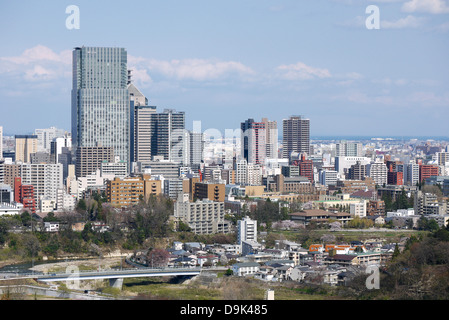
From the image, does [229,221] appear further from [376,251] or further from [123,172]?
[123,172]

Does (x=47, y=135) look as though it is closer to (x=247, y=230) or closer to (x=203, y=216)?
(x=203, y=216)

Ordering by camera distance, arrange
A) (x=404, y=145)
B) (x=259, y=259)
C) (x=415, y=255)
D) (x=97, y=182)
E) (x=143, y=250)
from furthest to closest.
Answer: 1. (x=404, y=145)
2. (x=97, y=182)
3. (x=143, y=250)
4. (x=259, y=259)
5. (x=415, y=255)

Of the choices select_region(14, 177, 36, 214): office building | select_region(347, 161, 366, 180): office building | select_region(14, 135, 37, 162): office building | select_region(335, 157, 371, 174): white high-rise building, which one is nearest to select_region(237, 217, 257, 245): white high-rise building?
select_region(14, 177, 36, 214): office building

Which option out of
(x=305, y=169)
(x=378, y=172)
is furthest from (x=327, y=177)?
(x=378, y=172)

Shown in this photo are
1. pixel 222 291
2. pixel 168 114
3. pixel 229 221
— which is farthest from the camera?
pixel 168 114
